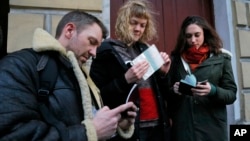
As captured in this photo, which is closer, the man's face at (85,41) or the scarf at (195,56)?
the man's face at (85,41)

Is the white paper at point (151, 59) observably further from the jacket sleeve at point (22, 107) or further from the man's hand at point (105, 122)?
the jacket sleeve at point (22, 107)

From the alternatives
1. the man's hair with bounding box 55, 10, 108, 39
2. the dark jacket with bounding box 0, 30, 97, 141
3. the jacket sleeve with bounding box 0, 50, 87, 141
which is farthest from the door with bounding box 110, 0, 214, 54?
the jacket sleeve with bounding box 0, 50, 87, 141

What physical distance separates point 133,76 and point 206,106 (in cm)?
72

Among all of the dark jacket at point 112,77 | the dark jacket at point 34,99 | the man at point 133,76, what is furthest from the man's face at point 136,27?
the dark jacket at point 34,99

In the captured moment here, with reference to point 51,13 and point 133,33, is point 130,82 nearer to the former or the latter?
point 133,33

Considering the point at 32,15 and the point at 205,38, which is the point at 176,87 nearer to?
the point at 205,38

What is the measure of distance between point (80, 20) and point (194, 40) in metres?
1.17

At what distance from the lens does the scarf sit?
7.78 ft

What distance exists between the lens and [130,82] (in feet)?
5.98

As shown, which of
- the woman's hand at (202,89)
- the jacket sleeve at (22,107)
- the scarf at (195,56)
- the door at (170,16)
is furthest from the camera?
the door at (170,16)

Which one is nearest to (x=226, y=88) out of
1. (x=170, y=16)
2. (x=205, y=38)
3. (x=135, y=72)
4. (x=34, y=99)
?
(x=205, y=38)

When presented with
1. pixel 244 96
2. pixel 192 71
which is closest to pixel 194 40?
pixel 192 71

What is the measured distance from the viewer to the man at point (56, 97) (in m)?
1.11

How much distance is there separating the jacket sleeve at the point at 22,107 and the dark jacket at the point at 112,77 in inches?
25.3
